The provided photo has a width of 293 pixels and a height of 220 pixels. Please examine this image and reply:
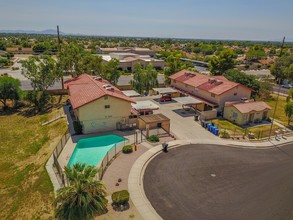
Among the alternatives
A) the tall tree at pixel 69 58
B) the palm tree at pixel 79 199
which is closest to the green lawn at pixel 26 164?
the palm tree at pixel 79 199

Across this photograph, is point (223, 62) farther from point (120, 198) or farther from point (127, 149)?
point (120, 198)

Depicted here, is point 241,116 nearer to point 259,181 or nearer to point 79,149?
point 259,181

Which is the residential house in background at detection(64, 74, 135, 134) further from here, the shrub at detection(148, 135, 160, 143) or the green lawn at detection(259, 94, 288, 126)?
the green lawn at detection(259, 94, 288, 126)

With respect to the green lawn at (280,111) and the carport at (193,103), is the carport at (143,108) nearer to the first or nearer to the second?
the carport at (193,103)

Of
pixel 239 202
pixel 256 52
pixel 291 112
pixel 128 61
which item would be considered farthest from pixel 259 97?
pixel 256 52

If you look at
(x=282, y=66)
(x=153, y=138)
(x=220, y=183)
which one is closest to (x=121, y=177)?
(x=153, y=138)

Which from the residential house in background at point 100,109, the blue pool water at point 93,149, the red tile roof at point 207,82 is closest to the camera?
the blue pool water at point 93,149

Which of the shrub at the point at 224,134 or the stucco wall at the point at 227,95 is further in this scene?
the stucco wall at the point at 227,95
